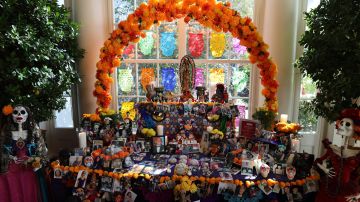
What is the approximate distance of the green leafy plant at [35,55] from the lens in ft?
8.75

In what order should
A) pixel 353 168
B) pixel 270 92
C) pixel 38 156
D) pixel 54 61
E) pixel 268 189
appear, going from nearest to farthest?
pixel 353 168
pixel 268 189
pixel 38 156
pixel 54 61
pixel 270 92

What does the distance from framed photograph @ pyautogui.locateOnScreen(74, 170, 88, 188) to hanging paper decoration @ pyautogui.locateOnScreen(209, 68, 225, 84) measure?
207 centimetres

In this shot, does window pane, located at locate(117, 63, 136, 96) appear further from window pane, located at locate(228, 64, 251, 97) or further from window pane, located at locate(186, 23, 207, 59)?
window pane, located at locate(228, 64, 251, 97)

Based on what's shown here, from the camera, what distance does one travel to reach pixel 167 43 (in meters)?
3.99

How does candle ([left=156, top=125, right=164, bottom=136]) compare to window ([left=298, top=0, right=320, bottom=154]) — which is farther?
window ([left=298, top=0, right=320, bottom=154])

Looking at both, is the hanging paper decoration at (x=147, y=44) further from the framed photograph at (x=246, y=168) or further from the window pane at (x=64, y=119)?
the framed photograph at (x=246, y=168)

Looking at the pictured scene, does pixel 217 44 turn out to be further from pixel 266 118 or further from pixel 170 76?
pixel 266 118

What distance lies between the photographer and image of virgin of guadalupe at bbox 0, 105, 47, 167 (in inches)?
Result: 105

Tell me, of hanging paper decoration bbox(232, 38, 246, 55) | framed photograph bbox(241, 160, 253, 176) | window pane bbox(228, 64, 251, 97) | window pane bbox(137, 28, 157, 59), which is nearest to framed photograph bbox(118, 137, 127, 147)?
framed photograph bbox(241, 160, 253, 176)

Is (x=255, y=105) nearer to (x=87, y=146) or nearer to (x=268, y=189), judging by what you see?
(x=268, y=189)

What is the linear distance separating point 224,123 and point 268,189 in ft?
3.07

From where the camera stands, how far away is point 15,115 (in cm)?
267

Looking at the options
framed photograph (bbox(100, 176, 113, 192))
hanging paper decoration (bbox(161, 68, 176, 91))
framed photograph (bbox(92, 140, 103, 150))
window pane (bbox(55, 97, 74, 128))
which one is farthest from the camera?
window pane (bbox(55, 97, 74, 128))

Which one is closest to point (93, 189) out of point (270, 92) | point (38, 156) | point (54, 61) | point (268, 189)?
point (38, 156)
